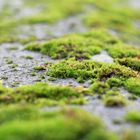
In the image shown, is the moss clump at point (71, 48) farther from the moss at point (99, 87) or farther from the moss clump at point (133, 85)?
the moss at point (99, 87)

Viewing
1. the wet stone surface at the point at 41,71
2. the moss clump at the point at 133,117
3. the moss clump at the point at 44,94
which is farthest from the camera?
the moss clump at the point at 44,94

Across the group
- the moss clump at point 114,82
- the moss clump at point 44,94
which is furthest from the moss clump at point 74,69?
the moss clump at point 44,94

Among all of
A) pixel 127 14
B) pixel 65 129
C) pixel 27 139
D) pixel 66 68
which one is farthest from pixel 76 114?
pixel 127 14

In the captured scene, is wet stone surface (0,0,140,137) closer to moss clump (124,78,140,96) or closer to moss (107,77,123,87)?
moss clump (124,78,140,96)

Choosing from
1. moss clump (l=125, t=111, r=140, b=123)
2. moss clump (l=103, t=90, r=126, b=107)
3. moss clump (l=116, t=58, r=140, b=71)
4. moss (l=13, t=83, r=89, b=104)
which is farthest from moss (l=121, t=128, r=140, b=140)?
moss clump (l=116, t=58, r=140, b=71)

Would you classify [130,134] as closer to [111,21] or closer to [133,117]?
[133,117]

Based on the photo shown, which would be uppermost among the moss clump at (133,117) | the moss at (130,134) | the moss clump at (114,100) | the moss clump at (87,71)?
the moss clump at (87,71)

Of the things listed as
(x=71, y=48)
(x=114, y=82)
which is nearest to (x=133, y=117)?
(x=114, y=82)
